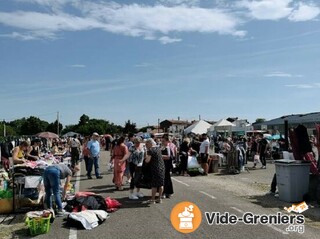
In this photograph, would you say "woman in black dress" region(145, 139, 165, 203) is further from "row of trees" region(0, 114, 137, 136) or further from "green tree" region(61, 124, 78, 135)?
"green tree" region(61, 124, 78, 135)

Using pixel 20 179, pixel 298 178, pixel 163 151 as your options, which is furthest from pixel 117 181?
pixel 298 178

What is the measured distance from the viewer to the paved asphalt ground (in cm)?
710

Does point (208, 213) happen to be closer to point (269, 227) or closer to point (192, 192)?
point (269, 227)

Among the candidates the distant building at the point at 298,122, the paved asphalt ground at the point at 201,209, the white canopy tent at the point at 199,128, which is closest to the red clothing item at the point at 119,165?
the paved asphalt ground at the point at 201,209

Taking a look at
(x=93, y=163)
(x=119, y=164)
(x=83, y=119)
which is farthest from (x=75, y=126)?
(x=119, y=164)

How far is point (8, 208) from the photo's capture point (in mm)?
8953

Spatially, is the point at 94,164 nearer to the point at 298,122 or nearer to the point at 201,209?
the point at 201,209

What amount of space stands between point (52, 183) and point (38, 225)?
57.8 inches

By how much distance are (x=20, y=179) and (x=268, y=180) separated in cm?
987

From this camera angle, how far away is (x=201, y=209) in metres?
9.16

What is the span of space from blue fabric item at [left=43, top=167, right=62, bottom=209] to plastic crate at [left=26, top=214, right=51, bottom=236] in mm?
1273

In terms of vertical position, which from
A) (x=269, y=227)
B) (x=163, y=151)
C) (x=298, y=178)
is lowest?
(x=269, y=227)

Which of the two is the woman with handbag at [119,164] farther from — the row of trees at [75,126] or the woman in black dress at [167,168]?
the row of trees at [75,126]

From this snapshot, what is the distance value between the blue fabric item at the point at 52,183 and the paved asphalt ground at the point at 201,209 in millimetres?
522
